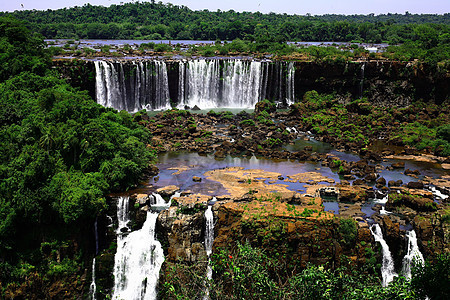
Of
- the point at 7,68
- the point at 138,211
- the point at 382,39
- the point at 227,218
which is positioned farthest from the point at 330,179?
the point at 382,39

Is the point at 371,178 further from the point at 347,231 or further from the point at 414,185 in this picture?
the point at 347,231

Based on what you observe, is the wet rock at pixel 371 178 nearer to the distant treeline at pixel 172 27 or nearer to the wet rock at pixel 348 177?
the wet rock at pixel 348 177

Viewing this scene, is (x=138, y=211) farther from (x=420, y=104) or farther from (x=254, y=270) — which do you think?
(x=420, y=104)

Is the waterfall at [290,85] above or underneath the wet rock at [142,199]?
above

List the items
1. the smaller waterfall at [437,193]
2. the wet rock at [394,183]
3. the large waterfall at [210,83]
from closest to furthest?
the smaller waterfall at [437,193]
the wet rock at [394,183]
the large waterfall at [210,83]

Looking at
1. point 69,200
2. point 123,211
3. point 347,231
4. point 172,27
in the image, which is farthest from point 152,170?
point 172,27

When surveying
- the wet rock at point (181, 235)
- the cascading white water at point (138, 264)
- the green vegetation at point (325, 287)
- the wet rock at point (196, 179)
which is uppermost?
the green vegetation at point (325, 287)

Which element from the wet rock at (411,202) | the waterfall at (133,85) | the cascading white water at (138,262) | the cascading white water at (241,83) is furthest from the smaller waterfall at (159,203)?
the cascading white water at (241,83)

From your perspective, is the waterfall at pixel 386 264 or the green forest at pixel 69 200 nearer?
the green forest at pixel 69 200
